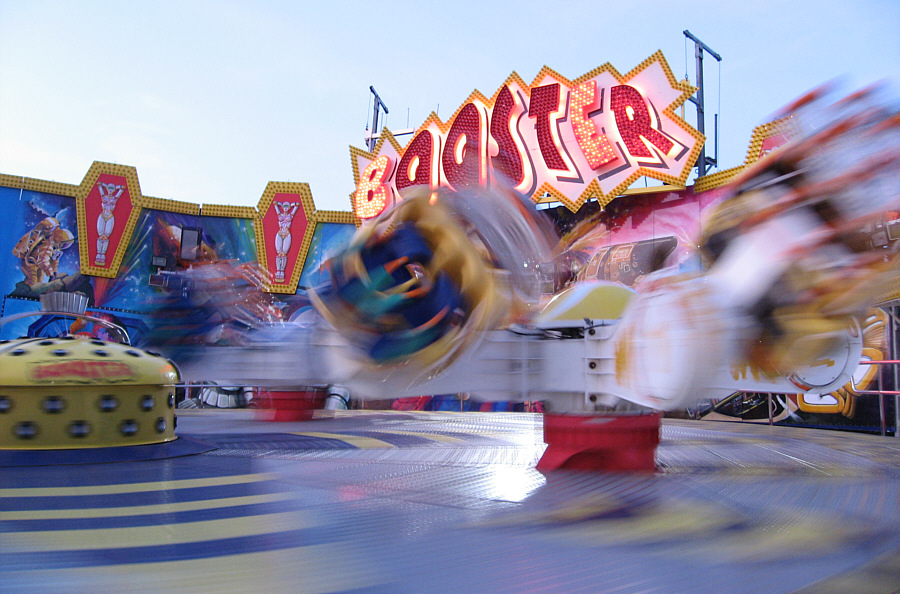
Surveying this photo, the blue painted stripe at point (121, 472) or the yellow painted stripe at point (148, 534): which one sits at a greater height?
the yellow painted stripe at point (148, 534)

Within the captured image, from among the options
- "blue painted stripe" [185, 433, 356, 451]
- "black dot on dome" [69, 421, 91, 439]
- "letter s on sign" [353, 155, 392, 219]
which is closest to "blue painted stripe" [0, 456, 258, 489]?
"black dot on dome" [69, 421, 91, 439]

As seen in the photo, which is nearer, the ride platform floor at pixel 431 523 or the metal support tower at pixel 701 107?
the ride platform floor at pixel 431 523

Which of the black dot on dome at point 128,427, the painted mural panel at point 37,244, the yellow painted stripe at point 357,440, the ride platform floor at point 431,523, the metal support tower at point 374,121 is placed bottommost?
the yellow painted stripe at point 357,440

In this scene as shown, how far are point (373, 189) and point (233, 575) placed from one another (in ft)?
51.5

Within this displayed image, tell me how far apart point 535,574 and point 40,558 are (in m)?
1.97

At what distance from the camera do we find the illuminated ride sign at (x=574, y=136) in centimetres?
1382

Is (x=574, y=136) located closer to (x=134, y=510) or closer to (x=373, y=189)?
(x=373, y=189)

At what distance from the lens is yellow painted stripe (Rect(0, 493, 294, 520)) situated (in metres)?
3.32

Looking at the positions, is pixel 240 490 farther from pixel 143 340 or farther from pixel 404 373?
pixel 143 340

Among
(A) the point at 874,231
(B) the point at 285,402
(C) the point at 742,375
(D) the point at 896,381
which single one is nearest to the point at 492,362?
(C) the point at 742,375

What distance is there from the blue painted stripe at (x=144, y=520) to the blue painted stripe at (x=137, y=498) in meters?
0.33

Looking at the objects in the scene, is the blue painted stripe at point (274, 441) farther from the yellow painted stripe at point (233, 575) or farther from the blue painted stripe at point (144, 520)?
the yellow painted stripe at point (233, 575)

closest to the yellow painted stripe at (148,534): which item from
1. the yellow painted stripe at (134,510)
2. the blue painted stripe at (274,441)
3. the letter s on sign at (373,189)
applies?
the yellow painted stripe at (134,510)

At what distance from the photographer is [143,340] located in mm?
9016
